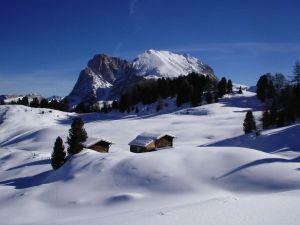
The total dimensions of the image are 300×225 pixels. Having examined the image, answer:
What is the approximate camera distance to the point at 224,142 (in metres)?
55.0

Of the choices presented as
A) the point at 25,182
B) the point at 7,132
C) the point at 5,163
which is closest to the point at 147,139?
the point at 25,182

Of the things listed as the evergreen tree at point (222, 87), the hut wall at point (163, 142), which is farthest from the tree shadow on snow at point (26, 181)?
the evergreen tree at point (222, 87)

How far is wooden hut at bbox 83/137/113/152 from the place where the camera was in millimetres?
50969

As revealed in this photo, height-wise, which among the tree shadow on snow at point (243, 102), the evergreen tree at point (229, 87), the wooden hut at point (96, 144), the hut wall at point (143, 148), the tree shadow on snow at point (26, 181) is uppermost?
the evergreen tree at point (229, 87)

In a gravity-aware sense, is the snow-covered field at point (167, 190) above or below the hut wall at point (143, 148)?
above

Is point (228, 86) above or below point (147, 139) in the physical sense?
above

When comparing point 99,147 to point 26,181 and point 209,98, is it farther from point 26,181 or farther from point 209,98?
point 209,98

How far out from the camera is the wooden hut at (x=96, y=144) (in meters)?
51.0

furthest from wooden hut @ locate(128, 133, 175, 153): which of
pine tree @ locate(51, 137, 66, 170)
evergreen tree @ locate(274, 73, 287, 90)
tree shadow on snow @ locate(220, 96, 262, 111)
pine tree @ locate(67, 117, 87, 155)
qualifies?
evergreen tree @ locate(274, 73, 287, 90)

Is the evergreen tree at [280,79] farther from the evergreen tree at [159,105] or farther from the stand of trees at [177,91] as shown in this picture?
the evergreen tree at [159,105]

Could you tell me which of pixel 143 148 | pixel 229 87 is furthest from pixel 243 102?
pixel 143 148

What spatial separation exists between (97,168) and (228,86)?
9019 centimetres

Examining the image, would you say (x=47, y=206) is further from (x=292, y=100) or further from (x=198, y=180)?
(x=292, y=100)

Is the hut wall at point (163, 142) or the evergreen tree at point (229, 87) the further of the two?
the evergreen tree at point (229, 87)
